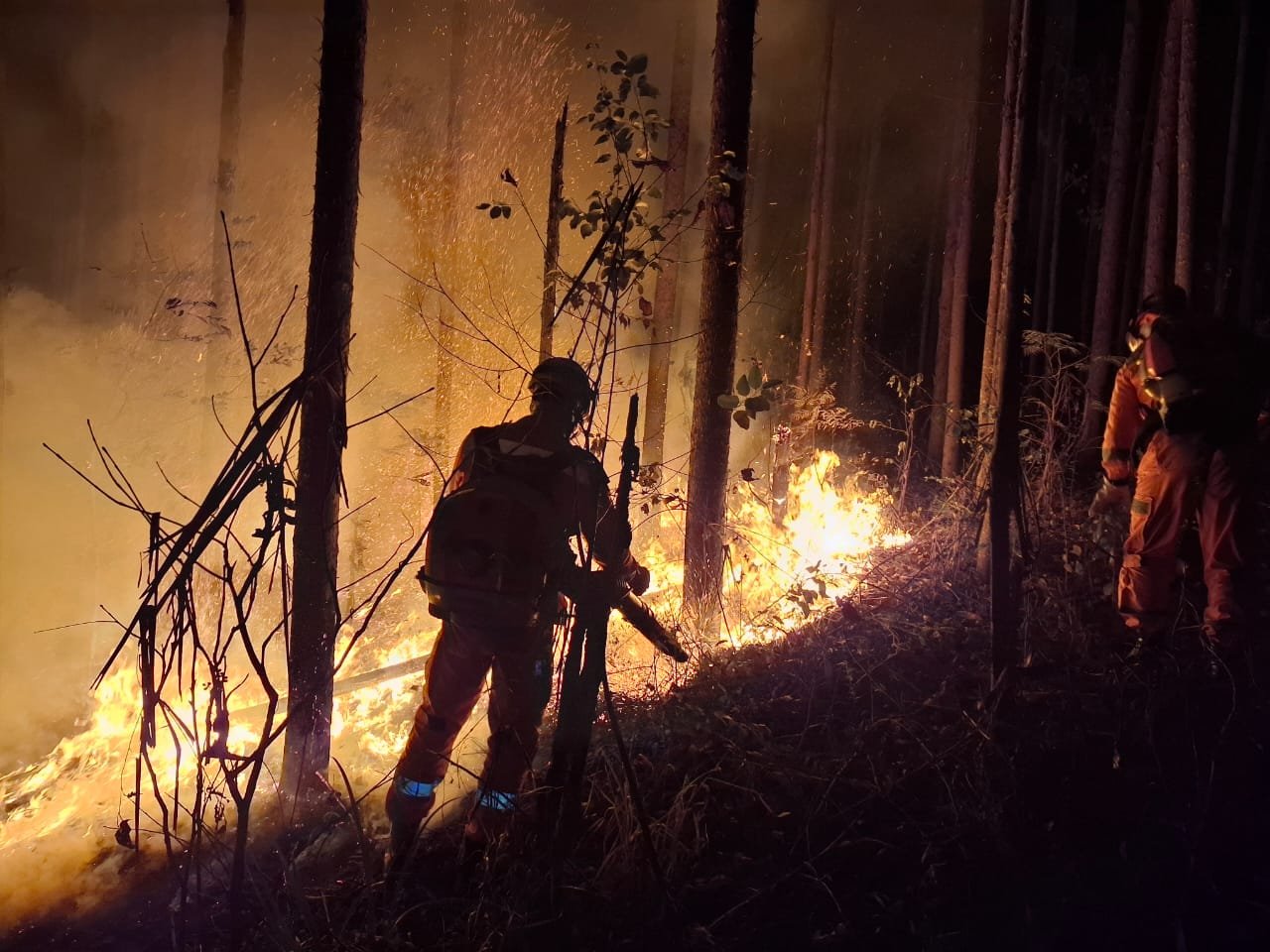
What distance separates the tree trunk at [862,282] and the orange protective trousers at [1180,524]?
8517 millimetres

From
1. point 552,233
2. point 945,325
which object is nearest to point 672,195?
point 945,325

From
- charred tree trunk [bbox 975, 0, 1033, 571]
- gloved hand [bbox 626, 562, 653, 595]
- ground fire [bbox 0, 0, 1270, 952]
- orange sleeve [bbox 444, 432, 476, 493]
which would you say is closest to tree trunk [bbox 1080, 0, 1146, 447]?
ground fire [bbox 0, 0, 1270, 952]

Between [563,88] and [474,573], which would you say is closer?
[474,573]

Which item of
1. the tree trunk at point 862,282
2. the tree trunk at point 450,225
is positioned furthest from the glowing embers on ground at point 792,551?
the tree trunk at point 450,225

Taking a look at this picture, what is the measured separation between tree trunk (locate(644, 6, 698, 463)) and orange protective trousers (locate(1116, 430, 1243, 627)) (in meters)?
6.74

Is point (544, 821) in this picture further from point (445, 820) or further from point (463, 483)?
point (445, 820)

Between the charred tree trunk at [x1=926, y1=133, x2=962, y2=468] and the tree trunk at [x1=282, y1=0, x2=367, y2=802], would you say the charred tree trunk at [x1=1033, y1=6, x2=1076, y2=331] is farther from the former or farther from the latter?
the tree trunk at [x1=282, y1=0, x2=367, y2=802]

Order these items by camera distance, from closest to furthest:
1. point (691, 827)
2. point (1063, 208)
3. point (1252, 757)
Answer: point (691, 827) → point (1252, 757) → point (1063, 208)

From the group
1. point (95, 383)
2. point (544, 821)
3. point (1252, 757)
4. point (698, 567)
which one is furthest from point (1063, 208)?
point (95, 383)

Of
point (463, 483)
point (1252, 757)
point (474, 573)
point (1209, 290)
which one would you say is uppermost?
point (1209, 290)

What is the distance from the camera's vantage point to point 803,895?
3074 millimetres

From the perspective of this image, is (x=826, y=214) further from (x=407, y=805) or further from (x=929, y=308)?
(x=407, y=805)

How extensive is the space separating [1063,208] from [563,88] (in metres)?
9.21

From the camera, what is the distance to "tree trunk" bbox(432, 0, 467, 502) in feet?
42.4
